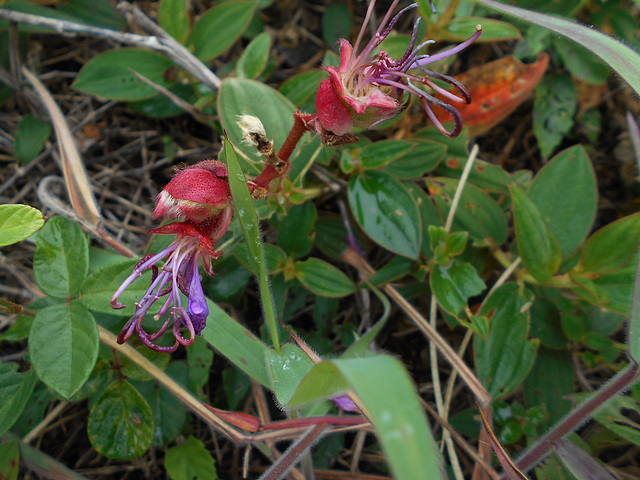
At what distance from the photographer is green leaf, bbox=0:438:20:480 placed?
4.60ft

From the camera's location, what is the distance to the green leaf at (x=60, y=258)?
1247 millimetres

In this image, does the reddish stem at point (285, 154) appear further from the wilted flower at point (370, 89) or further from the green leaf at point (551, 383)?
the green leaf at point (551, 383)

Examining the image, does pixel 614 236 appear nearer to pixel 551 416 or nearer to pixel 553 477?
pixel 551 416

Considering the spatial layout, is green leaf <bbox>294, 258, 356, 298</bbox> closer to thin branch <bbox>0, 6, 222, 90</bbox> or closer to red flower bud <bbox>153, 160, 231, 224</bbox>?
red flower bud <bbox>153, 160, 231, 224</bbox>

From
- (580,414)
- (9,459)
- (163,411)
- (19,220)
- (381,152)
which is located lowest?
(9,459)

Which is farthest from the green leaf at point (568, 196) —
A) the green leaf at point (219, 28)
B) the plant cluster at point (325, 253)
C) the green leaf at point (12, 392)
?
the green leaf at point (12, 392)

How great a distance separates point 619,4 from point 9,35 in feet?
8.95

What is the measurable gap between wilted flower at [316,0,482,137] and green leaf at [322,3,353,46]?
3.93ft

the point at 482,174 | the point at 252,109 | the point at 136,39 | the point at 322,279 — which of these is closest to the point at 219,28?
the point at 136,39

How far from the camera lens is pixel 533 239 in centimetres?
153

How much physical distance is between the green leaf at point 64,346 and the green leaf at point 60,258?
0.19ft

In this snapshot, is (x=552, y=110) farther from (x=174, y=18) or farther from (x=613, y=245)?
(x=174, y=18)

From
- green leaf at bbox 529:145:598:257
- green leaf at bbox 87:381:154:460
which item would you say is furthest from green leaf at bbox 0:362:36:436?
green leaf at bbox 529:145:598:257

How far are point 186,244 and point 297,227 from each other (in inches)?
24.3
